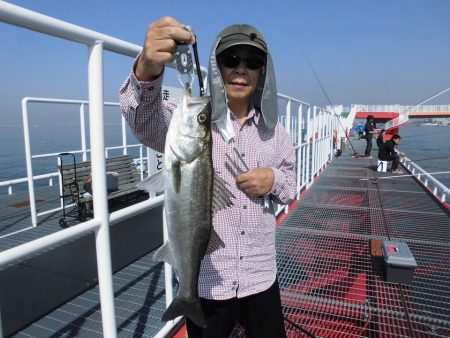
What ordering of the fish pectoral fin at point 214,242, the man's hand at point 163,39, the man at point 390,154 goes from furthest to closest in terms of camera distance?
the man at point 390,154
the fish pectoral fin at point 214,242
the man's hand at point 163,39

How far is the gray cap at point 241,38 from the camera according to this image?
1.71 metres

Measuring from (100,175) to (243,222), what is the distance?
809mm

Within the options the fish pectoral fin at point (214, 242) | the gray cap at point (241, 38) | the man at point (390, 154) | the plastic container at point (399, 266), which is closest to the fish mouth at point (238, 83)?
the gray cap at point (241, 38)

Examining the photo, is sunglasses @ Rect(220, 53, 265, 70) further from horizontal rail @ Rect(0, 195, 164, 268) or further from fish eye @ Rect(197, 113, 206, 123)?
horizontal rail @ Rect(0, 195, 164, 268)

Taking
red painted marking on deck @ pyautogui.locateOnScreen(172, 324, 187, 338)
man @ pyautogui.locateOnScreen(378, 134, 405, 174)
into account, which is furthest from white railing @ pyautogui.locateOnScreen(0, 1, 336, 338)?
man @ pyautogui.locateOnScreen(378, 134, 405, 174)

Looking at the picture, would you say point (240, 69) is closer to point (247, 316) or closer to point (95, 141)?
point (95, 141)

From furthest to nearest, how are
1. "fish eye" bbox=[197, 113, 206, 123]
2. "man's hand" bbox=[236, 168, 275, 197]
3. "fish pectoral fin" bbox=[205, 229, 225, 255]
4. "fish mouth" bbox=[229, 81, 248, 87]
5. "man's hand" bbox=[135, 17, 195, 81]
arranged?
"fish mouth" bbox=[229, 81, 248, 87] → "man's hand" bbox=[236, 168, 275, 197] → "fish pectoral fin" bbox=[205, 229, 225, 255] → "fish eye" bbox=[197, 113, 206, 123] → "man's hand" bbox=[135, 17, 195, 81]

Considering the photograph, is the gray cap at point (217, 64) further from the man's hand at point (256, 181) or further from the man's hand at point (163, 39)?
the man's hand at point (163, 39)

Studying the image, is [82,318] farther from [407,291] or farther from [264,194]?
[407,291]

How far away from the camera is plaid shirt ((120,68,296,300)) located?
5.90ft

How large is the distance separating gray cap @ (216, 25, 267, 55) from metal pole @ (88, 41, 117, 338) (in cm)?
64

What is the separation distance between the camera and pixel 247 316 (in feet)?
6.35

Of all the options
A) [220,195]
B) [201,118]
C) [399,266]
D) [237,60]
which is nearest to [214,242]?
[220,195]

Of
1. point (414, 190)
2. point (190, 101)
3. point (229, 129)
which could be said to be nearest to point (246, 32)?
point (229, 129)
